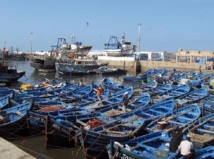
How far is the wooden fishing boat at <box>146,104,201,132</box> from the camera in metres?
15.0

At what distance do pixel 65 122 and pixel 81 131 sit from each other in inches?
92.5

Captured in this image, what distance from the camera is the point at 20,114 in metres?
18.4

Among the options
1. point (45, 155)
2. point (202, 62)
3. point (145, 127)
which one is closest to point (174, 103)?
point (145, 127)

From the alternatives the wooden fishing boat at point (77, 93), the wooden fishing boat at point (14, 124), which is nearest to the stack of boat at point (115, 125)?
the wooden fishing boat at point (14, 124)

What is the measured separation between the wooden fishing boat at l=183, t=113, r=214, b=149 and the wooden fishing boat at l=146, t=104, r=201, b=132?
512mm

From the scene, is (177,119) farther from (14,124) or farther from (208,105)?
(14,124)

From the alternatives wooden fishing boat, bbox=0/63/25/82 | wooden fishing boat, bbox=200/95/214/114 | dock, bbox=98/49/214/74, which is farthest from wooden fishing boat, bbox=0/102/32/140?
dock, bbox=98/49/214/74

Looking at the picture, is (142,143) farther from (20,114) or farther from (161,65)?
(161,65)

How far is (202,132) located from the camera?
48.4 feet

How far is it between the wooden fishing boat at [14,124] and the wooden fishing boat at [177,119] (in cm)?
715

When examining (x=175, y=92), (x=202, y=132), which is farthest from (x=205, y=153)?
(x=175, y=92)

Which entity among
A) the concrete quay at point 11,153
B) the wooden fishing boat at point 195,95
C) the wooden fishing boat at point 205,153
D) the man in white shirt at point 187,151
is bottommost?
the wooden fishing boat at point 205,153

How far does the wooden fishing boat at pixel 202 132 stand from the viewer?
1300 centimetres

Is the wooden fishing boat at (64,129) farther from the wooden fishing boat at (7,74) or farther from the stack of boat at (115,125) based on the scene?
the wooden fishing boat at (7,74)
